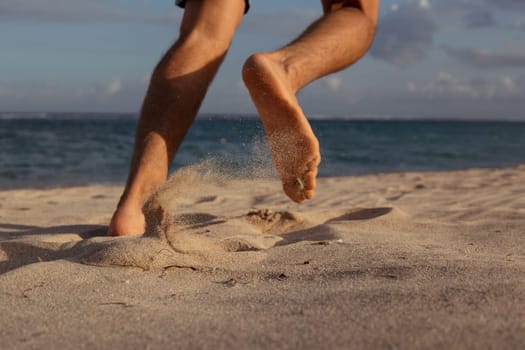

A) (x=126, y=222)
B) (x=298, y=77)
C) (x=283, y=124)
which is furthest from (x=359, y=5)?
(x=126, y=222)

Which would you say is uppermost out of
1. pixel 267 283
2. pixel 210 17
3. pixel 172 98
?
pixel 210 17

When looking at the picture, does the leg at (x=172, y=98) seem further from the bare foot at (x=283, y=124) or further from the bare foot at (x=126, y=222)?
the bare foot at (x=283, y=124)

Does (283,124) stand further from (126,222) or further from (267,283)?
(126,222)

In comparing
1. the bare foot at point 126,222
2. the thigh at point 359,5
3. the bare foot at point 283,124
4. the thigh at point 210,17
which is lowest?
the bare foot at point 126,222

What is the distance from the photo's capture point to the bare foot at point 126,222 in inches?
74.1

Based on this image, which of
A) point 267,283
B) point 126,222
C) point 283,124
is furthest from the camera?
point 126,222

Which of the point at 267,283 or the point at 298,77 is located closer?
the point at 267,283

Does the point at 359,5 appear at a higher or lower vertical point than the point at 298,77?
higher

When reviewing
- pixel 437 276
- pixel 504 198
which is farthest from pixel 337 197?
pixel 437 276

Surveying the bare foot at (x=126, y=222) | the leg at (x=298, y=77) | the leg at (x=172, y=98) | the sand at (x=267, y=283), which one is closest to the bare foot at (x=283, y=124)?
the leg at (x=298, y=77)

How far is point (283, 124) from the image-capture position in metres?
1.61

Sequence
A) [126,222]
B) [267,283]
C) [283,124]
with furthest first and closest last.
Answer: [126,222]
[283,124]
[267,283]

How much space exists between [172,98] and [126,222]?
0.40 meters

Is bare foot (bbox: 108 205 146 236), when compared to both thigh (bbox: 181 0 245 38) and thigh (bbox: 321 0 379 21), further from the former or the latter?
thigh (bbox: 321 0 379 21)
